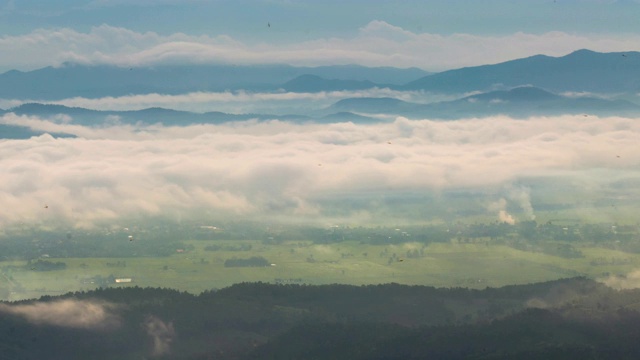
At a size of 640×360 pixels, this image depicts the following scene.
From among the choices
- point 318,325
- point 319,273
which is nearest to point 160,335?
point 318,325

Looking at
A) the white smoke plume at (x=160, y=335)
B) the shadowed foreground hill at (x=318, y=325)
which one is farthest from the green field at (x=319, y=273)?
the white smoke plume at (x=160, y=335)

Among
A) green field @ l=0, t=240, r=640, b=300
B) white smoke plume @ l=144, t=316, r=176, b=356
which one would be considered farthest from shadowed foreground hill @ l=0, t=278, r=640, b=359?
green field @ l=0, t=240, r=640, b=300

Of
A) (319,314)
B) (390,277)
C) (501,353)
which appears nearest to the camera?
(501,353)

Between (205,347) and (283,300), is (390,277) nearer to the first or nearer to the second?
(283,300)

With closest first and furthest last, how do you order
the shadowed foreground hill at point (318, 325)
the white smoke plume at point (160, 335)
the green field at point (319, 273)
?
the shadowed foreground hill at point (318, 325) → the white smoke plume at point (160, 335) → the green field at point (319, 273)

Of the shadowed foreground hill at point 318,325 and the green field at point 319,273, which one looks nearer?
the shadowed foreground hill at point 318,325

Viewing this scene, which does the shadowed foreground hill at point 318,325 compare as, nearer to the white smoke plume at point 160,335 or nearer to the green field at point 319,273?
the white smoke plume at point 160,335

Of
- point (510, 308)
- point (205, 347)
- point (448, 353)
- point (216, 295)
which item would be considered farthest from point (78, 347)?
point (510, 308)

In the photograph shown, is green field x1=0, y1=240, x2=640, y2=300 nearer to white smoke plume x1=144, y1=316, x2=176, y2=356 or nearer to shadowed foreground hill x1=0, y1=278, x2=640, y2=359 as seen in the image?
shadowed foreground hill x1=0, y1=278, x2=640, y2=359
